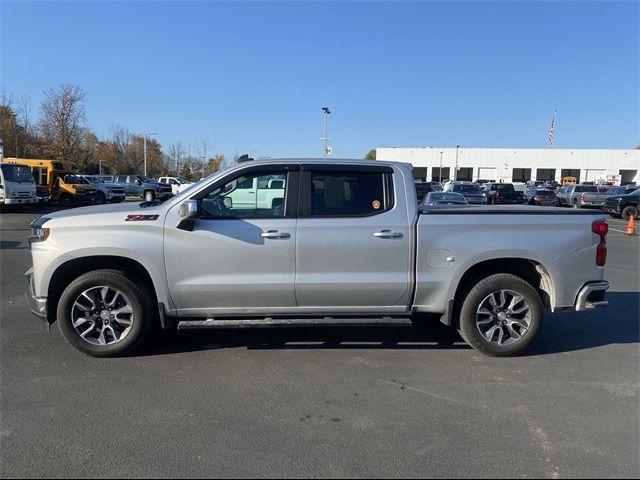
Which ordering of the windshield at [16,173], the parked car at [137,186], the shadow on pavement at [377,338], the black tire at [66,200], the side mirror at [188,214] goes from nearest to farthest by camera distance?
the side mirror at [188,214] → the shadow on pavement at [377,338] → the windshield at [16,173] → the black tire at [66,200] → the parked car at [137,186]

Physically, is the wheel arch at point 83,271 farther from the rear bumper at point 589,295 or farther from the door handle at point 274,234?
the rear bumper at point 589,295

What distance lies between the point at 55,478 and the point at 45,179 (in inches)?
1131

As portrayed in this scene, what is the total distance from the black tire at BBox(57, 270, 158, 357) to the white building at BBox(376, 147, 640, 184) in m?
88.9

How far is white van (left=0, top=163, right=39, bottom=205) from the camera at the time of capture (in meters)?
21.0

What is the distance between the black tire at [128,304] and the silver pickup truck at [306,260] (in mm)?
11

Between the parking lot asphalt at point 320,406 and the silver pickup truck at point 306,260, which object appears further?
the silver pickup truck at point 306,260

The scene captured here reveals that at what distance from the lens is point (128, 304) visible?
464 centimetres

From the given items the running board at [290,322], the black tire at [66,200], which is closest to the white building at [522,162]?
the black tire at [66,200]

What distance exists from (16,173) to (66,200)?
6.30 meters

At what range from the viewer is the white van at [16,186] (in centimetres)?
2105

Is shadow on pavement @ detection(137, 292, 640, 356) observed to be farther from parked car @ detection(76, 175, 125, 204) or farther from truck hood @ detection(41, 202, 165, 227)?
parked car @ detection(76, 175, 125, 204)

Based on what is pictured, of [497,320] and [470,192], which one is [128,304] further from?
[470,192]

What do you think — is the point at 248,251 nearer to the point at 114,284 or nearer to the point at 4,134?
the point at 114,284

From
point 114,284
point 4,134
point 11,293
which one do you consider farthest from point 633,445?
point 4,134
